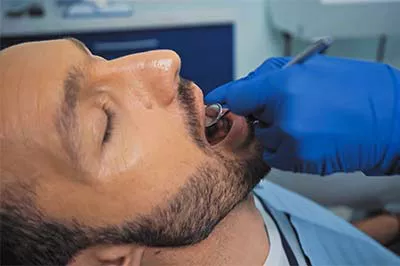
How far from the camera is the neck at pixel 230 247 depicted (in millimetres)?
949

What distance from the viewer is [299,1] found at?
1900 mm

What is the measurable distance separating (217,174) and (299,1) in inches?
45.8

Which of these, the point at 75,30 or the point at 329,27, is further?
the point at 75,30

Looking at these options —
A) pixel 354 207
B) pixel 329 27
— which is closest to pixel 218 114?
pixel 354 207

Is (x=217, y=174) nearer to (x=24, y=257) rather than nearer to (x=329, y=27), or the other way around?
(x=24, y=257)

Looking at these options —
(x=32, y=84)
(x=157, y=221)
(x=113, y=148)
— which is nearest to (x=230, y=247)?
(x=157, y=221)

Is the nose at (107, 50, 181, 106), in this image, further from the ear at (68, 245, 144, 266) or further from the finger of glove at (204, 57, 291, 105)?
the ear at (68, 245, 144, 266)

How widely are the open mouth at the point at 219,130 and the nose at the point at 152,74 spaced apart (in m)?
0.13

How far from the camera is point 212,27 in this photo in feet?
7.20

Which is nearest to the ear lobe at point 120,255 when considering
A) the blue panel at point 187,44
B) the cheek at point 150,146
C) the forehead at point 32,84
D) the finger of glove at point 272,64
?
the cheek at point 150,146

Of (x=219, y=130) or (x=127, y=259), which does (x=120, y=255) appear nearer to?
(x=127, y=259)

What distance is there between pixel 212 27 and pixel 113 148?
142 centimetres

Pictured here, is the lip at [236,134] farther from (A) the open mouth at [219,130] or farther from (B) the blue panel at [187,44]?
(B) the blue panel at [187,44]

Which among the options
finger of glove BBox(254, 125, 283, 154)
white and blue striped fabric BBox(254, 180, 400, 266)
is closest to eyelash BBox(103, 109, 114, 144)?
finger of glove BBox(254, 125, 283, 154)
